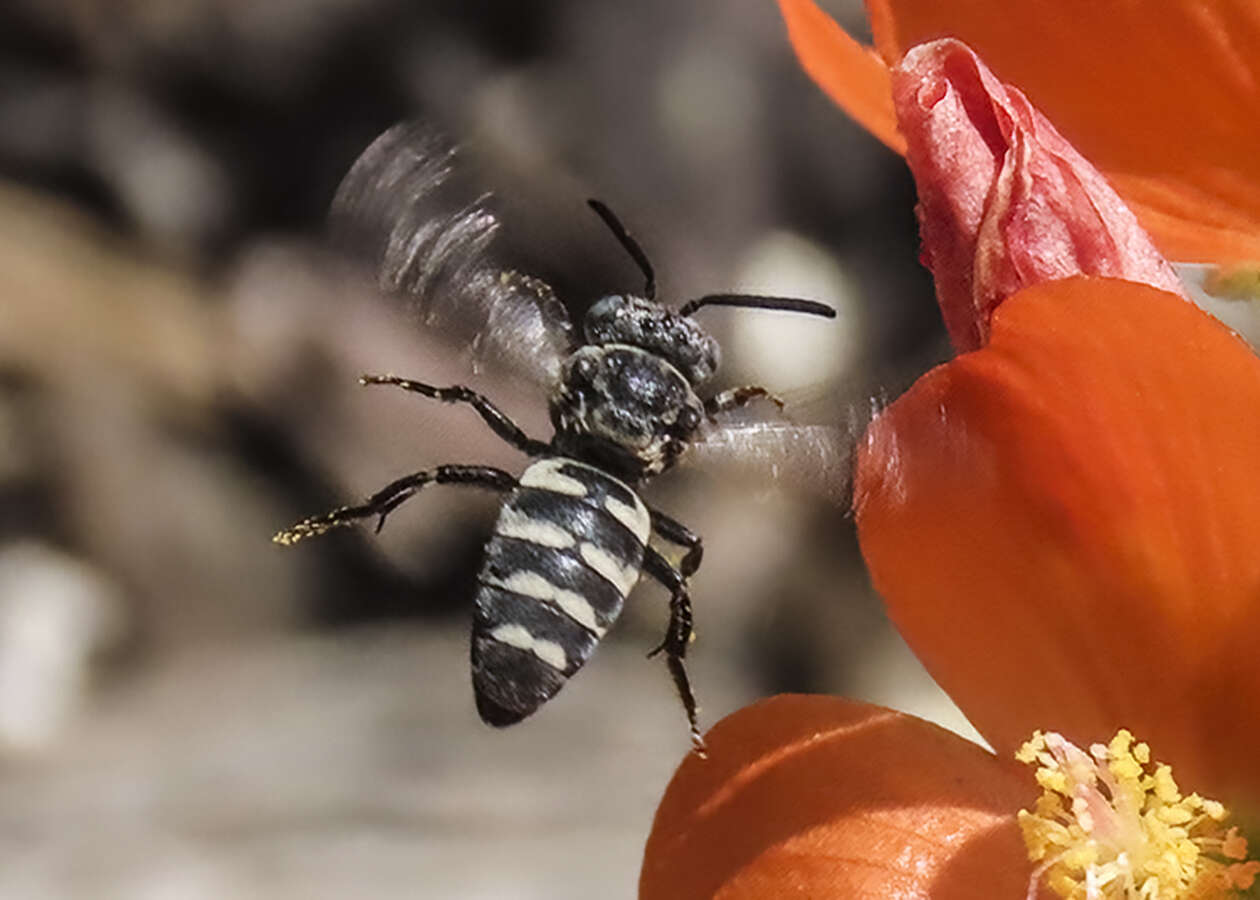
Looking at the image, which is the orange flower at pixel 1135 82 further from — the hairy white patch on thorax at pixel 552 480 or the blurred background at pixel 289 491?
the blurred background at pixel 289 491

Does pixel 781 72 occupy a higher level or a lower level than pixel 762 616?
higher

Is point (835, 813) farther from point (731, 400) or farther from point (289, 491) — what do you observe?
point (289, 491)

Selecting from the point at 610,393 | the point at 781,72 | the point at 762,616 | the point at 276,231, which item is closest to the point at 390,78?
the point at 276,231

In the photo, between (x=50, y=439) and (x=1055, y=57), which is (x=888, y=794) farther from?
(x=50, y=439)

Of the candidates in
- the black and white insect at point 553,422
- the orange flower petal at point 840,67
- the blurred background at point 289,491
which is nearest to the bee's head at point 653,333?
the black and white insect at point 553,422

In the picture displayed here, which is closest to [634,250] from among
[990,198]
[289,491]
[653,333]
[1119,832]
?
Answer: [653,333]
